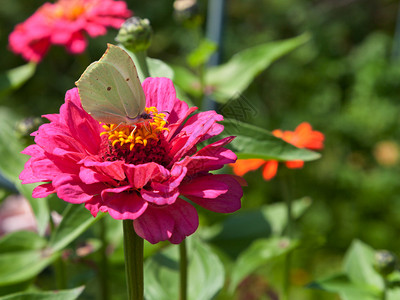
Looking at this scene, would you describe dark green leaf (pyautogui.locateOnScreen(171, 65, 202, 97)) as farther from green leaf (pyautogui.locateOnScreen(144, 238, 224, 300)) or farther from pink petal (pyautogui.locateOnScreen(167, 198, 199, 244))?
pink petal (pyautogui.locateOnScreen(167, 198, 199, 244))

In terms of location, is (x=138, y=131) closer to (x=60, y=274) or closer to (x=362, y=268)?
(x=60, y=274)

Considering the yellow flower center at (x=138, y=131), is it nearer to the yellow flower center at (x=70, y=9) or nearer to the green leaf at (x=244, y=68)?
the green leaf at (x=244, y=68)

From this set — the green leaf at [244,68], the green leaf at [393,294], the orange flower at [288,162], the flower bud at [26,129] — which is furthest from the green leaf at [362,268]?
the flower bud at [26,129]

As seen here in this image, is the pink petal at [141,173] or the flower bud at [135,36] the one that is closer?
the pink petal at [141,173]

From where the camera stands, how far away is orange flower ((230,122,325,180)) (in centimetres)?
61

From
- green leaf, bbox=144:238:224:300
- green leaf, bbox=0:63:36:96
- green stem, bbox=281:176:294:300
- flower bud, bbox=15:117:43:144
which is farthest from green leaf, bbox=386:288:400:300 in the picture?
green leaf, bbox=0:63:36:96

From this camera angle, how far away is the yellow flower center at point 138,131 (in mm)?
437

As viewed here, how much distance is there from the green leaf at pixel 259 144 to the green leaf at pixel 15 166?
0.83ft

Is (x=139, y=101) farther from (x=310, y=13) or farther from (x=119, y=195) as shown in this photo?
(x=310, y=13)

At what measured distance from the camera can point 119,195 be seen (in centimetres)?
37

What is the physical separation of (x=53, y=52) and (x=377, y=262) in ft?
4.88

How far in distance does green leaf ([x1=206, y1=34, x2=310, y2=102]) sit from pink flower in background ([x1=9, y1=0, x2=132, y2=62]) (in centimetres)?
19

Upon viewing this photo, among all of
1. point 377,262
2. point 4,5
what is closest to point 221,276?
point 377,262

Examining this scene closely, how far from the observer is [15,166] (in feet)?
2.11
